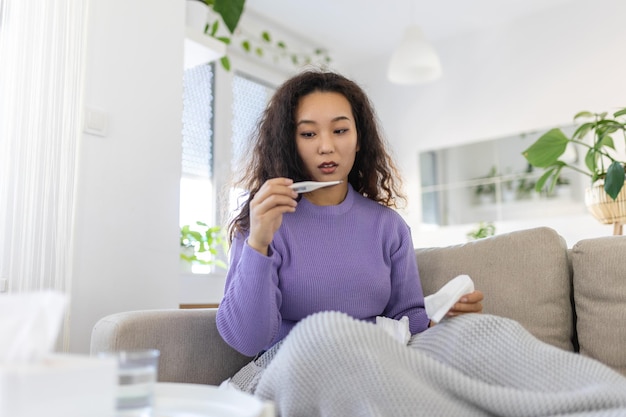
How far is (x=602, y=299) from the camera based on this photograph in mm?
1297

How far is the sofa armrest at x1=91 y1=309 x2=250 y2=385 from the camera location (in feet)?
3.75

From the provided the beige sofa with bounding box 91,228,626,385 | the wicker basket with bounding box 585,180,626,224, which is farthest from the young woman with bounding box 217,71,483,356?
the wicker basket with bounding box 585,180,626,224

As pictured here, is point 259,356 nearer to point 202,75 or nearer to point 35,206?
point 35,206

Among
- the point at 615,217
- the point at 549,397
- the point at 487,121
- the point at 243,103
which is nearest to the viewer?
the point at 549,397

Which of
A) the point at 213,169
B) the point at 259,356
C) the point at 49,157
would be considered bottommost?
the point at 259,356

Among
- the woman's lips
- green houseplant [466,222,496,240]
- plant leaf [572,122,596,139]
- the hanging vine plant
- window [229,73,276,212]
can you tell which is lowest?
green houseplant [466,222,496,240]

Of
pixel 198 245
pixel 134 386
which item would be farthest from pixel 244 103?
pixel 134 386

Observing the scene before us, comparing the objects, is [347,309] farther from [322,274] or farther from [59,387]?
[59,387]

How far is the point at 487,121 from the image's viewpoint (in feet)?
14.2

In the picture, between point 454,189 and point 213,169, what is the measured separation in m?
1.85

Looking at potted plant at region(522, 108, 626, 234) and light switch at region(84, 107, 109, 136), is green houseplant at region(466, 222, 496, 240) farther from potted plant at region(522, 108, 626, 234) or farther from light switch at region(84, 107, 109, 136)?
light switch at region(84, 107, 109, 136)

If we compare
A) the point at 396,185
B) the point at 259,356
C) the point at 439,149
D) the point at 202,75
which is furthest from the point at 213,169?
the point at 259,356

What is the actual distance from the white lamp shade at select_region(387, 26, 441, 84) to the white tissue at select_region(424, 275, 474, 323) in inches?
95.6

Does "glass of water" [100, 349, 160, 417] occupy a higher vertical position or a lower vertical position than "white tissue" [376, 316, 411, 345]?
higher
